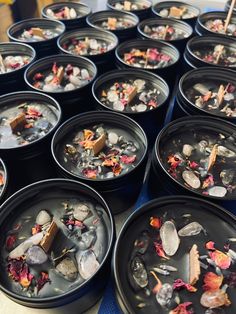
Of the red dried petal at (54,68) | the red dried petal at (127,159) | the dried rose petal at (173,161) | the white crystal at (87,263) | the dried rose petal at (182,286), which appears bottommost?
the white crystal at (87,263)

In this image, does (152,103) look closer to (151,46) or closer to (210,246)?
(151,46)

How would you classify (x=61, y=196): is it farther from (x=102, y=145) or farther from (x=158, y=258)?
(x=158, y=258)

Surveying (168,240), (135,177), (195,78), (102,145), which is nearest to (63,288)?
(168,240)

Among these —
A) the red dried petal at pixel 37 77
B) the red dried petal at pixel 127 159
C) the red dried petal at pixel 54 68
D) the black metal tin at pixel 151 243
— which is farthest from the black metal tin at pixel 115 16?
the black metal tin at pixel 151 243

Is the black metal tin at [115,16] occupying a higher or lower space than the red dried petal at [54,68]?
higher

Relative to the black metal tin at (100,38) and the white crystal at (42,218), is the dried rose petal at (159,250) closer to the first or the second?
the white crystal at (42,218)

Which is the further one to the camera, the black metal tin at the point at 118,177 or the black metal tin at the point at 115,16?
the black metal tin at the point at 115,16

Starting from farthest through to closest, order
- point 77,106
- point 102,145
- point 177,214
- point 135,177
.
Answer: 1. point 77,106
2. point 102,145
3. point 135,177
4. point 177,214
